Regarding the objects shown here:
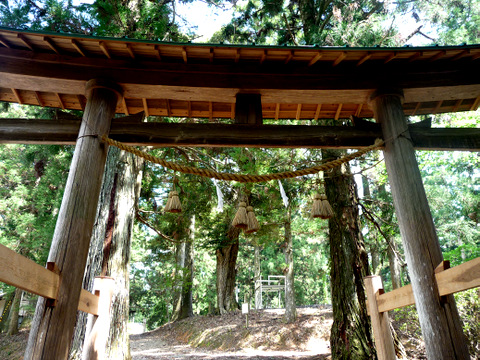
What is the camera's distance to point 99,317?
9.71 feet

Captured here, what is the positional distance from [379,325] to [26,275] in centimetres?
299

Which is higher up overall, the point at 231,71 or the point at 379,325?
the point at 231,71

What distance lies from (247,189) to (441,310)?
4987 millimetres

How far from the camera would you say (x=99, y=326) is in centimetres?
295

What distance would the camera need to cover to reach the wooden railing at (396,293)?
1893mm

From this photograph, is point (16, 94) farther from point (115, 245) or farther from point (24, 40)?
point (115, 245)

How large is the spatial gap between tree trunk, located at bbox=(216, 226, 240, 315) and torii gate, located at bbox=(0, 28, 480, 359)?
8.79 m

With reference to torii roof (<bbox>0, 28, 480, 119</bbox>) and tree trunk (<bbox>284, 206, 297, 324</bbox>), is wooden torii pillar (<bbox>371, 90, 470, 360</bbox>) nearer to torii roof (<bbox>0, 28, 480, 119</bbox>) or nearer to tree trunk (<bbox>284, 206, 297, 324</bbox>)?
torii roof (<bbox>0, 28, 480, 119</bbox>)

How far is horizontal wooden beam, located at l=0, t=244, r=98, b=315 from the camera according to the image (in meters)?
1.68

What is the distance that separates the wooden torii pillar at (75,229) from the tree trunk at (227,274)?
29.5ft

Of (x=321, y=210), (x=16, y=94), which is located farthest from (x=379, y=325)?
(x=16, y=94)

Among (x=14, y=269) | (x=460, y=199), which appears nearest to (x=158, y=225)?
(x=14, y=269)

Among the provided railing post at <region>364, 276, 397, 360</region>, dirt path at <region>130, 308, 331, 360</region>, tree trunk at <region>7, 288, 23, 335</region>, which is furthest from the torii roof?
tree trunk at <region>7, 288, 23, 335</region>

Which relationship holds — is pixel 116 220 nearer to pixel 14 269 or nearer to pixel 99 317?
pixel 99 317
